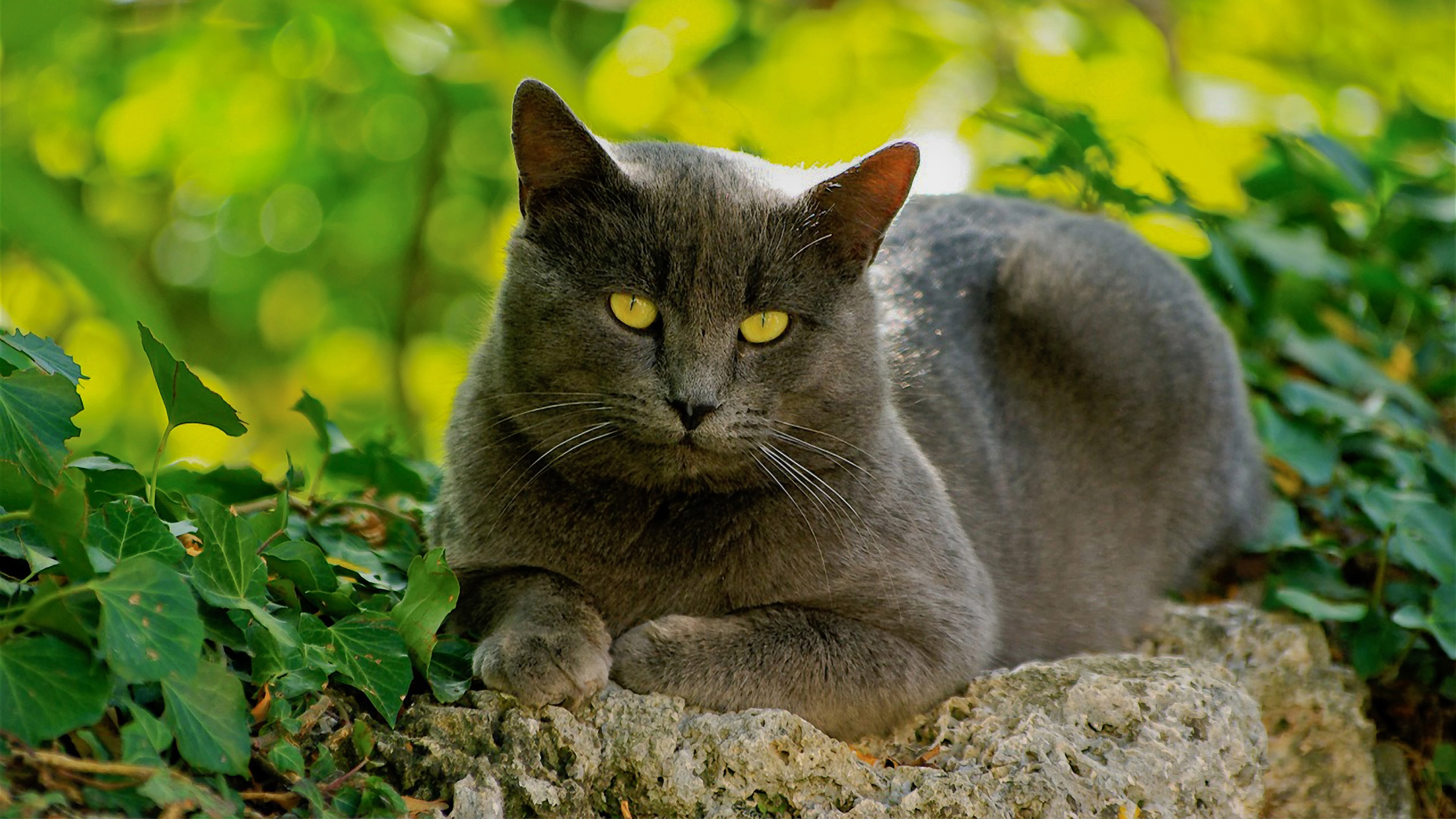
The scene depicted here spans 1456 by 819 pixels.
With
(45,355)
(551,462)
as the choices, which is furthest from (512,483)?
(45,355)

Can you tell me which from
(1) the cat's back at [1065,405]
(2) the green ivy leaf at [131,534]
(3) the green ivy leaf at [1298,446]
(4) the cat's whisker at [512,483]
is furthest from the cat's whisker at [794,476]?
(3) the green ivy leaf at [1298,446]

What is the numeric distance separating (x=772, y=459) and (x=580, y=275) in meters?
0.46

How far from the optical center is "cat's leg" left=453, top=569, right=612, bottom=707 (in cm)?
203

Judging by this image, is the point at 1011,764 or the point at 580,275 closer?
the point at 1011,764

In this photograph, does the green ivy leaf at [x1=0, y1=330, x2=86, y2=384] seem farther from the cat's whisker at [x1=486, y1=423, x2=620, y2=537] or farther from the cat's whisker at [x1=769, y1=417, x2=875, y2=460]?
the cat's whisker at [x1=769, y1=417, x2=875, y2=460]

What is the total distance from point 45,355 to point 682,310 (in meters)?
0.97

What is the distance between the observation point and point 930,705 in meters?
2.32

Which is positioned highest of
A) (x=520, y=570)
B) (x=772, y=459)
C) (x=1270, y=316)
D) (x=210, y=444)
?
(x=772, y=459)

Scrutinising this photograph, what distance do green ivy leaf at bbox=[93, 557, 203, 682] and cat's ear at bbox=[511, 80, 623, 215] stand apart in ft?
3.20

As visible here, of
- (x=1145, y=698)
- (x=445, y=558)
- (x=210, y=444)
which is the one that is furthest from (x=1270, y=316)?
(x=210, y=444)

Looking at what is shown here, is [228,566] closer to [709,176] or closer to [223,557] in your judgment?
[223,557]

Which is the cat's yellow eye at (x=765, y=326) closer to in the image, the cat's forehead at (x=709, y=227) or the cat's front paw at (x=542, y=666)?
the cat's forehead at (x=709, y=227)

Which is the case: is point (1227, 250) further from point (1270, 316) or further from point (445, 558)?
point (445, 558)

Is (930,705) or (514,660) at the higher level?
(514,660)
